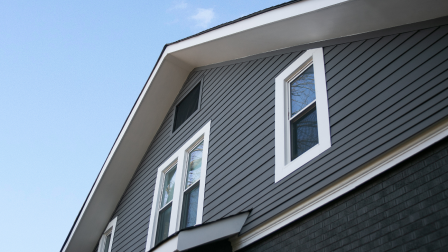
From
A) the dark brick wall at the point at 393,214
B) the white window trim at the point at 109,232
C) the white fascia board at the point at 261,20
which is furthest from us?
the white window trim at the point at 109,232

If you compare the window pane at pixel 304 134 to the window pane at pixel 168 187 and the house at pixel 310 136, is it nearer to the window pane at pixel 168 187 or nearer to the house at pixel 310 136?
the house at pixel 310 136

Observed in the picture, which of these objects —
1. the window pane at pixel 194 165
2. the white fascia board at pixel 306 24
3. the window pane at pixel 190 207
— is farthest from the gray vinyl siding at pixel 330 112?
the window pane at pixel 190 207

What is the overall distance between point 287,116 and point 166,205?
327cm

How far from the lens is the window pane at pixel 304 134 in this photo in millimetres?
5273

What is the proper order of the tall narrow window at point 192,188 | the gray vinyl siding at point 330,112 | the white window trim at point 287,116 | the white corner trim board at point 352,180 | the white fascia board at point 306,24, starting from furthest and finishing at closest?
the tall narrow window at point 192,188, the white window trim at point 287,116, the white fascia board at point 306,24, the gray vinyl siding at point 330,112, the white corner trim board at point 352,180

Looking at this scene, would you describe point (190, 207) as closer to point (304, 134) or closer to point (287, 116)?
point (287, 116)

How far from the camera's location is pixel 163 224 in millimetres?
7922

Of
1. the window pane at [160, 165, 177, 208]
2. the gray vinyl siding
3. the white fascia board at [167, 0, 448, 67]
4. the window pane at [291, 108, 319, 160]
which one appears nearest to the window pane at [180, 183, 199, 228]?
the gray vinyl siding

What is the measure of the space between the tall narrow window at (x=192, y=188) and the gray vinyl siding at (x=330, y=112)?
47cm

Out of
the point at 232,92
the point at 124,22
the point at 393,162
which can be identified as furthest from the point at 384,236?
the point at 124,22

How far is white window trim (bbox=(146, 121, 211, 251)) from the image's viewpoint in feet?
23.0

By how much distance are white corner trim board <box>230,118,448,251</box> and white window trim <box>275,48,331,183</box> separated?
0.52 meters

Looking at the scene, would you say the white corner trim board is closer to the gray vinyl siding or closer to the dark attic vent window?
the gray vinyl siding

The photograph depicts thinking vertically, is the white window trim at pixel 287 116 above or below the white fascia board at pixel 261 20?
below
